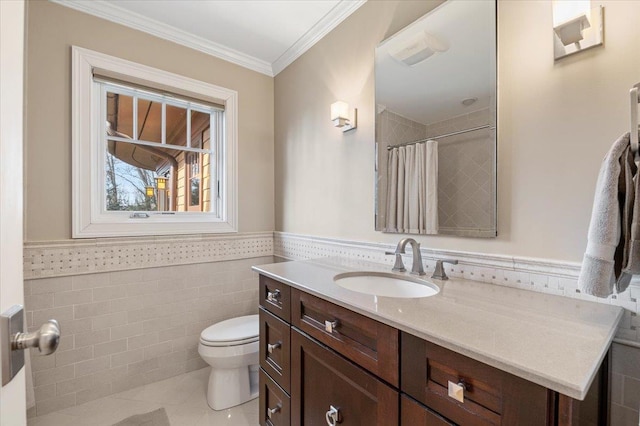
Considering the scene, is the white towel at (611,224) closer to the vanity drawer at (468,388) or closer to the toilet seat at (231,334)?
the vanity drawer at (468,388)

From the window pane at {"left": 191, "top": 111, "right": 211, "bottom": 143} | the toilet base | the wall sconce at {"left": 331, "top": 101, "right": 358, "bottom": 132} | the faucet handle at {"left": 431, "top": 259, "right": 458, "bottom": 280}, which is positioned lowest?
the toilet base

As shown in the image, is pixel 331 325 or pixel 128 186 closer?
pixel 331 325

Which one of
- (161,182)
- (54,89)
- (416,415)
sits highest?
(54,89)

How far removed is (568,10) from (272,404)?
6.63 ft

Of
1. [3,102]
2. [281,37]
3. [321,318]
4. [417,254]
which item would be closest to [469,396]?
[321,318]

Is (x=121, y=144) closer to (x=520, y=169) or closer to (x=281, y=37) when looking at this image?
(x=281, y=37)

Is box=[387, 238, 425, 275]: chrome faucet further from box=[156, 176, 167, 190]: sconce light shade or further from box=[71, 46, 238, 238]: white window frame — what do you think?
box=[156, 176, 167, 190]: sconce light shade

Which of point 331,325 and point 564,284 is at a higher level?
point 564,284

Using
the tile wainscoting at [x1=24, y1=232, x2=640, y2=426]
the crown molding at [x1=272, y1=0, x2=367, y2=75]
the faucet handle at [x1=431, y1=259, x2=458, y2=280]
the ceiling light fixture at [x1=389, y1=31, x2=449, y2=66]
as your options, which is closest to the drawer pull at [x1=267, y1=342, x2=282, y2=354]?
the tile wainscoting at [x1=24, y1=232, x2=640, y2=426]

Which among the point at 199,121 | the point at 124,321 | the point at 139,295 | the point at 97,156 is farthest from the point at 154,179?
the point at 124,321

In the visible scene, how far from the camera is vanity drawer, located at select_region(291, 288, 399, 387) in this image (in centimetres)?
85

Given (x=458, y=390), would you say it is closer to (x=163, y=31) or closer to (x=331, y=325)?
(x=331, y=325)

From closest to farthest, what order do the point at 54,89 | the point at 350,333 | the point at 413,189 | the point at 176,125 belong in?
the point at 350,333
the point at 413,189
the point at 54,89
the point at 176,125

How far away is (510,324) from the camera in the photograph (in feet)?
2.56
